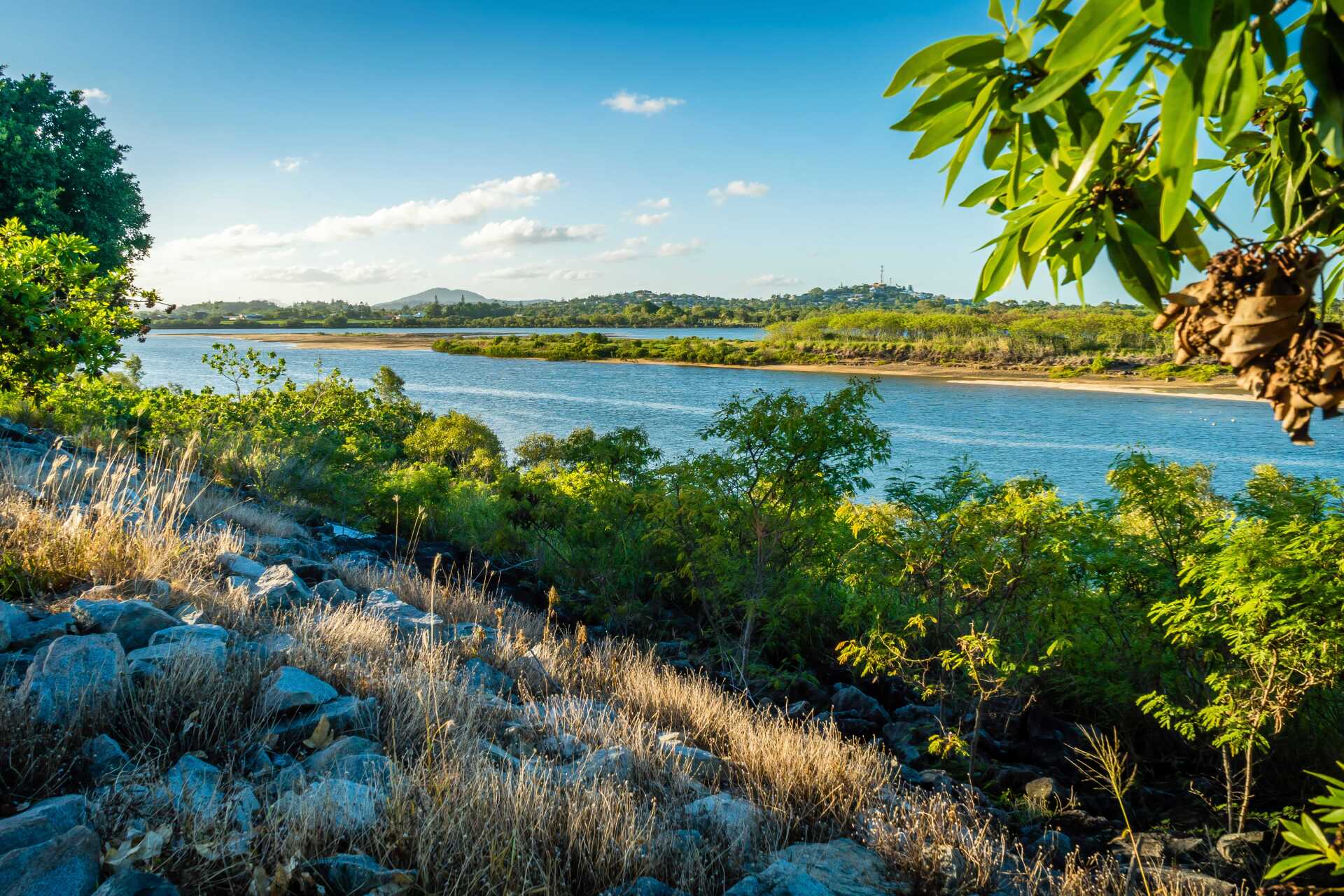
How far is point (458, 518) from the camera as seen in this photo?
1084 cm

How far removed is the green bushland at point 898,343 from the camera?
6356 cm

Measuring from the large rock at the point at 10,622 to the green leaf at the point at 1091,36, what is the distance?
398 centimetres

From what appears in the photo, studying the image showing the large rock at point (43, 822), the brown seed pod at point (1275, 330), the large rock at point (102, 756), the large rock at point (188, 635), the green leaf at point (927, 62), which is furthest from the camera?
the large rock at point (188, 635)

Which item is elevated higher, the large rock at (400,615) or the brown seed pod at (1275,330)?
the brown seed pod at (1275,330)

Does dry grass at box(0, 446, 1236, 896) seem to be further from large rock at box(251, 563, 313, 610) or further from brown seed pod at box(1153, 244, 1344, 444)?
brown seed pod at box(1153, 244, 1344, 444)

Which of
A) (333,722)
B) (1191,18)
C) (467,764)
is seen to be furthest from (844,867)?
(1191,18)

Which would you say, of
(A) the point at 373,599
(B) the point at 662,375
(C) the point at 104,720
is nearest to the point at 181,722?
(C) the point at 104,720

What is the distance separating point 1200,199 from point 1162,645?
18.0 feet

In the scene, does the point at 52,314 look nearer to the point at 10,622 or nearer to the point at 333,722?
the point at 10,622

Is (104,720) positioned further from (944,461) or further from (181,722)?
(944,461)

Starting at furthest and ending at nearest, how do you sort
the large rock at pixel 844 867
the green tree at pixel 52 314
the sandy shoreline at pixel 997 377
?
the sandy shoreline at pixel 997 377
the green tree at pixel 52 314
the large rock at pixel 844 867

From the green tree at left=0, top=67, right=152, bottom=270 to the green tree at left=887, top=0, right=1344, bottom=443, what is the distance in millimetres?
18425

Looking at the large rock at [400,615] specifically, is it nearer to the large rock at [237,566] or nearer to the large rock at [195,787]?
the large rock at [237,566]

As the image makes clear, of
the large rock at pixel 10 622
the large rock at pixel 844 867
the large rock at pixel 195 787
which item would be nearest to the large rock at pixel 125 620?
the large rock at pixel 10 622
